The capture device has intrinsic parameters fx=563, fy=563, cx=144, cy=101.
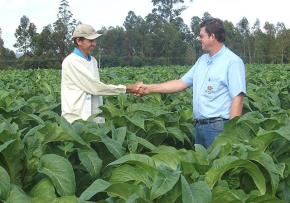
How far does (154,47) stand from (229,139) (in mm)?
70197

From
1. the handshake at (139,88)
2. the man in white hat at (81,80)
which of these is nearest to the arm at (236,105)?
the man in white hat at (81,80)

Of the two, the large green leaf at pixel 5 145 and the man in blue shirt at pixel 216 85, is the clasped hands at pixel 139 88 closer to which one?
the man in blue shirt at pixel 216 85

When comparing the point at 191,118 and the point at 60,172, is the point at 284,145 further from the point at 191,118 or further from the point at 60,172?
the point at 191,118

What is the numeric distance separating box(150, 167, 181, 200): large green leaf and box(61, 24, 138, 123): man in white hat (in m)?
2.35

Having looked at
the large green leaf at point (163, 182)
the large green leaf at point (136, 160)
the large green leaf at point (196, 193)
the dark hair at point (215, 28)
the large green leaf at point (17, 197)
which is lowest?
the large green leaf at point (17, 197)

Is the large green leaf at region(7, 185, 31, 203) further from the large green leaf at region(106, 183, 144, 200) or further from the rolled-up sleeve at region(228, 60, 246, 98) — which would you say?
the rolled-up sleeve at region(228, 60, 246, 98)

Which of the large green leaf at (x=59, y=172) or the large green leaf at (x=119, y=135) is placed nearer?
the large green leaf at (x=59, y=172)

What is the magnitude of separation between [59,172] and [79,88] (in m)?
2.22

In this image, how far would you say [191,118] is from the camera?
527cm

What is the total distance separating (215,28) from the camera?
4.71m

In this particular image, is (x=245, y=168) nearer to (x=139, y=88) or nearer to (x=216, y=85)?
(x=216, y=85)

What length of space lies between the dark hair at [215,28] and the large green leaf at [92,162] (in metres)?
1.99

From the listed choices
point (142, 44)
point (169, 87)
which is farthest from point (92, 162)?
point (142, 44)

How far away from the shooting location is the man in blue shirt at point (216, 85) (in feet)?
15.3
